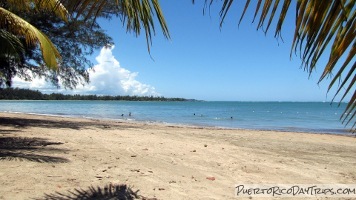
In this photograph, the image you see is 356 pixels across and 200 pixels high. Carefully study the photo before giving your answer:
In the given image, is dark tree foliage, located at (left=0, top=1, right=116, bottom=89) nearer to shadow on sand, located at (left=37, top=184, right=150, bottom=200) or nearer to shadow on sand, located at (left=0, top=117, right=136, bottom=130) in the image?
shadow on sand, located at (left=0, top=117, right=136, bottom=130)

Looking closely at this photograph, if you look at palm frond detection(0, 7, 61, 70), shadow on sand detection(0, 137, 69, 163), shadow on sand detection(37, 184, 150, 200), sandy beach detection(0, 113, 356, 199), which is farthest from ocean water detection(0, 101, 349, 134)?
palm frond detection(0, 7, 61, 70)

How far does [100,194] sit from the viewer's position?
13.3ft

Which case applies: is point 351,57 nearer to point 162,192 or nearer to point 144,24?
point 144,24

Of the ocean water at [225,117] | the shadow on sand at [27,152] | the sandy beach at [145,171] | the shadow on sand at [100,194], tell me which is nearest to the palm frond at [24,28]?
the shadow on sand at [27,152]

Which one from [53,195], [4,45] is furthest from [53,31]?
[53,195]

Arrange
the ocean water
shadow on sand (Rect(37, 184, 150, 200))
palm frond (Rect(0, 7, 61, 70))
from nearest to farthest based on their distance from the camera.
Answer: shadow on sand (Rect(37, 184, 150, 200)), palm frond (Rect(0, 7, 61, 70)), the ocean water

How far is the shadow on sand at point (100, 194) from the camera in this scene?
3797 millimetres

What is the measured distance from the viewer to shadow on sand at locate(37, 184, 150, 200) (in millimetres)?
3797

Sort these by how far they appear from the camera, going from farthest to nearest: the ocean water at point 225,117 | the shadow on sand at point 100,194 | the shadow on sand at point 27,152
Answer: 1. the ocean water at point 225,117
2. the shadow on sand at point 27,152
3. the shadow on sand at point 100,194

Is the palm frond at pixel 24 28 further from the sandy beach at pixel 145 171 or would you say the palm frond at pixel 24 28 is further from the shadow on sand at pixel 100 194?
the shadow on sand at pixel 100 194

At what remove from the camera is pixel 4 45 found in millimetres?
6117

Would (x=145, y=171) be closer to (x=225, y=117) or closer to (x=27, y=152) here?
(x=27, y=152)

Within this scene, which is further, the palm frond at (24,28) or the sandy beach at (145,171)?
the palm frond at (24,28)

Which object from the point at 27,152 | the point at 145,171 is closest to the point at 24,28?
the point at 27,152
